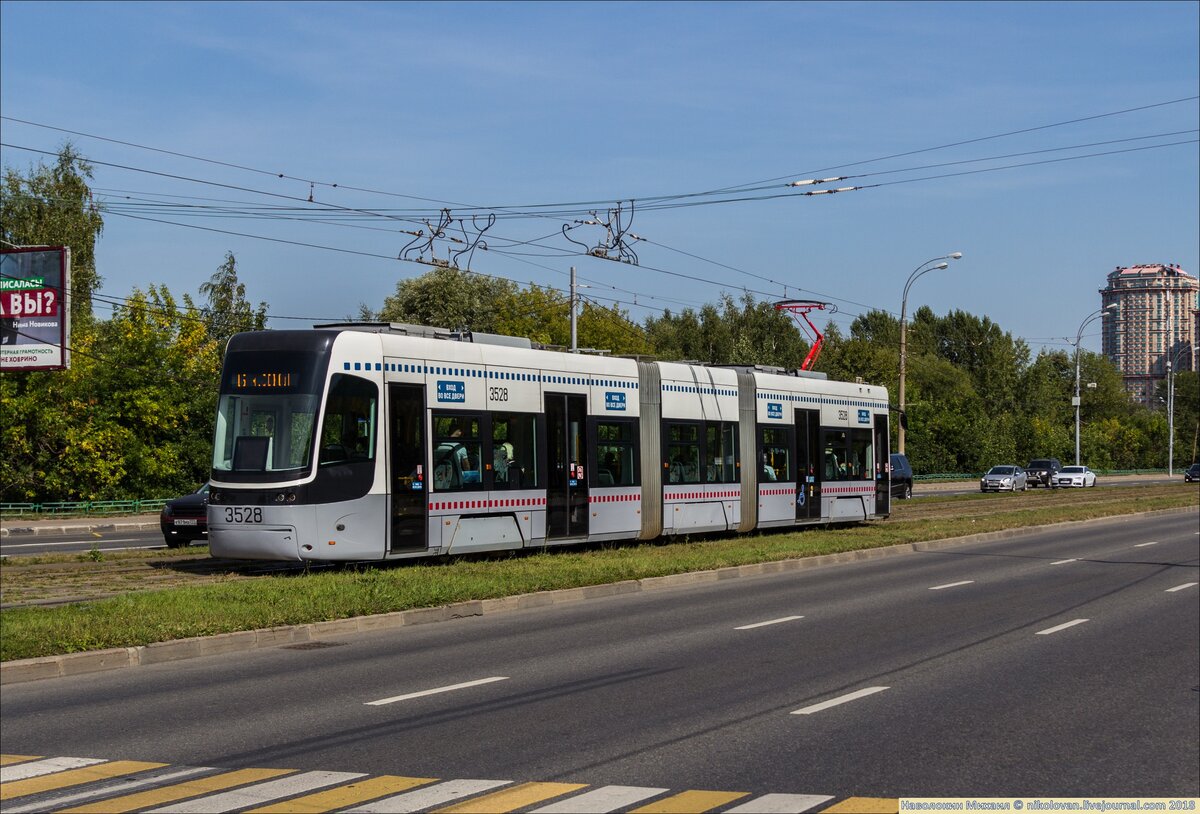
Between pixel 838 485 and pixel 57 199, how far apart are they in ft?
129

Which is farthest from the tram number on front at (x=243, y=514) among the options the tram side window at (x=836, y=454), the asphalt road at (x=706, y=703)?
the tram side window at (x=836, y=454)

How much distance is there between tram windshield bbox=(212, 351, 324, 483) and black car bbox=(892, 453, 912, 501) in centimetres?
3555

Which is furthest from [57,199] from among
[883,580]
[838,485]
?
[883,580]

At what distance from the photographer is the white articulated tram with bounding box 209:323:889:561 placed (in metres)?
18.6

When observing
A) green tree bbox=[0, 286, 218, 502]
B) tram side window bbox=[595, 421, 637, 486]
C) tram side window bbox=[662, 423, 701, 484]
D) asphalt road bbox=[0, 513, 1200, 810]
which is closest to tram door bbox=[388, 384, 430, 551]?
asphalt road bbox=[0, 513, 1200, 810]

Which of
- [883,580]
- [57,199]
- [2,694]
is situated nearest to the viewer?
[2,694]

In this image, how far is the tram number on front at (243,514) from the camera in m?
18.4

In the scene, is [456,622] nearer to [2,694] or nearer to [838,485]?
[2,694]

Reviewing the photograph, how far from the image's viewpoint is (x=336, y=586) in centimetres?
1620

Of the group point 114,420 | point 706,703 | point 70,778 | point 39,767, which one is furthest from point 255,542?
point 114,420

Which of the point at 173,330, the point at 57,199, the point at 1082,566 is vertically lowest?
the point at 1082,566

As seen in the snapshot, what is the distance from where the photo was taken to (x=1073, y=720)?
9.55m

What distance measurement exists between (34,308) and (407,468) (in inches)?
803

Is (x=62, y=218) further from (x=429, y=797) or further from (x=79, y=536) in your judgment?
(x=429, y=797)
